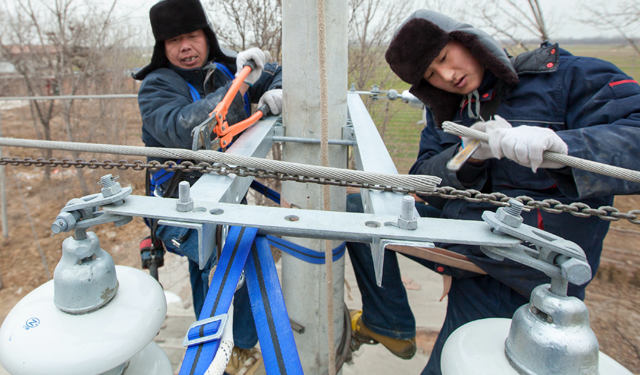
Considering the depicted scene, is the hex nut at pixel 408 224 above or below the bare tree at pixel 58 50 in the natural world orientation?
below

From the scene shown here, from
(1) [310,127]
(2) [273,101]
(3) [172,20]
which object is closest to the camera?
(1) [310,127]

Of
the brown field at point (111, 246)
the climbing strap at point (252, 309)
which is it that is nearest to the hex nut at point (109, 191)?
the climbing strap at point (252, 309)

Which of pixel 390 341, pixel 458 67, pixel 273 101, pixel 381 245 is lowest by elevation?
pixel 390 341

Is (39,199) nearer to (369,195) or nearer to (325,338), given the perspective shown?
(325,338)

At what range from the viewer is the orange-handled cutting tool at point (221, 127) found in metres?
1.43

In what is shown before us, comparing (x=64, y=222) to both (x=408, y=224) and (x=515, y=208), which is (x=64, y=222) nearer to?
(x=408, y=224)

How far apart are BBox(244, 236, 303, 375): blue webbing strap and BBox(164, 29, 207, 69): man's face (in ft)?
5.75

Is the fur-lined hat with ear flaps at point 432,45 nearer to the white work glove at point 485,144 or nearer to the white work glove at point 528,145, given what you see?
the white work glove at point 485,144

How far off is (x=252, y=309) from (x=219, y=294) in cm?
11

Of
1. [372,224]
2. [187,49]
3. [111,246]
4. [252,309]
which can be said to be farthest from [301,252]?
[111,246]

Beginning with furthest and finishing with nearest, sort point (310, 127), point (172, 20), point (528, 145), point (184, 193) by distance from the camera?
point (172, 20) → point (310, 127) → point (528, 145) → point (184, 193)

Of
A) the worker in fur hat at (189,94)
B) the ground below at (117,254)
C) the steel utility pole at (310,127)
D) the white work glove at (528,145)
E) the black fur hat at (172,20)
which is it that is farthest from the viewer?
the ground below at (117,254)

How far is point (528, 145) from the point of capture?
4.41ft

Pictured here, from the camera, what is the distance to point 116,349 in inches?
33.7
